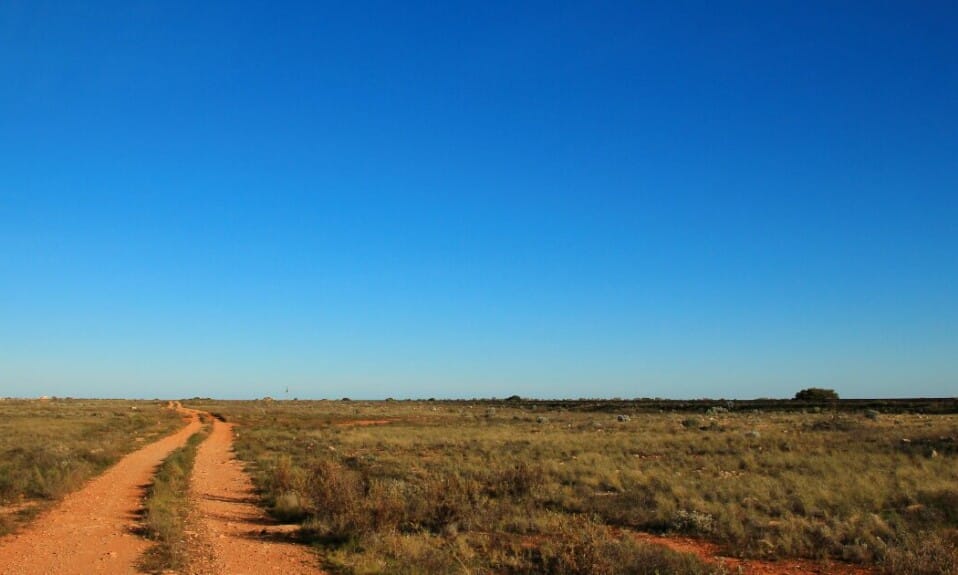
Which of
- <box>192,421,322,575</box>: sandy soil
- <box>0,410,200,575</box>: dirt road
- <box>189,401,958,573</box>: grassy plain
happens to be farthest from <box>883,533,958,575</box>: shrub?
<box>0,410,200,575</box>: dirt road

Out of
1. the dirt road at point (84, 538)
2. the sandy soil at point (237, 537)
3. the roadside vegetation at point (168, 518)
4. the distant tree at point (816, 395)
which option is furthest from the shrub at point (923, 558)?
the distant tree at point (816, 395)

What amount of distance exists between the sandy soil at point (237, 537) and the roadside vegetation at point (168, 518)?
0.87ft

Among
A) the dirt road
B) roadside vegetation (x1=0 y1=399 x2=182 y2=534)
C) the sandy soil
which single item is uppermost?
roadside vegetation (x1=0 y1=399 x2=182 y2=534)

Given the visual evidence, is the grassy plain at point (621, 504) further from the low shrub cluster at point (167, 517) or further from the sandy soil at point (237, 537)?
the low shrub cluster at point (167, 517)

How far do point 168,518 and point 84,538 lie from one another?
165 centimetres

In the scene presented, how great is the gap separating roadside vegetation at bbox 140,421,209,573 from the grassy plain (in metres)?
2.17

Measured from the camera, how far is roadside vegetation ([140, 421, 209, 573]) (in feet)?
34.6

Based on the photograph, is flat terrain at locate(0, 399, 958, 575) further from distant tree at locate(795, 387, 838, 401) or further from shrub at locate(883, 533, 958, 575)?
distant tree at locate(795, 387, 838, 401)

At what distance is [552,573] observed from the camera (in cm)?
994

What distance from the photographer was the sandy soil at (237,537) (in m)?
10.8

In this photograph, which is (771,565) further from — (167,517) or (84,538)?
(84,538)

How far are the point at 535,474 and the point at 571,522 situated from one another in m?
4.49

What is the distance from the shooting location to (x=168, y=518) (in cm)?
1374

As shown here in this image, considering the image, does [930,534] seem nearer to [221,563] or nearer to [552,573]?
[552,573]
